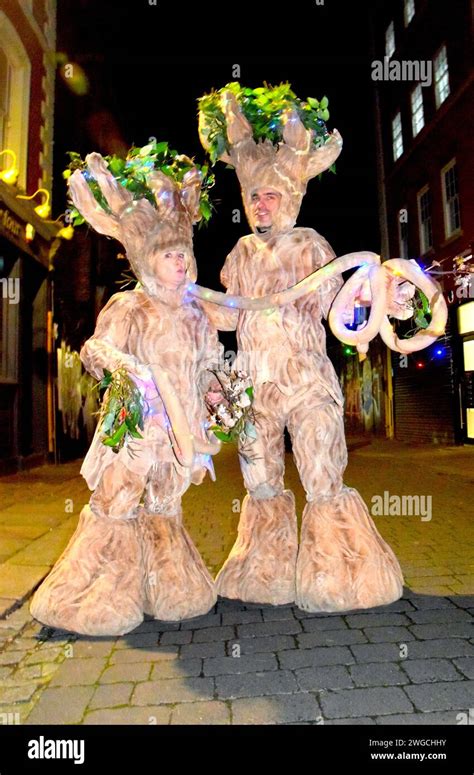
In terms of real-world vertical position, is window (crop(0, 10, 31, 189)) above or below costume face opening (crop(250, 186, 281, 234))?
above

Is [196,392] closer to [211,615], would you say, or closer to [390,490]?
[211,615]

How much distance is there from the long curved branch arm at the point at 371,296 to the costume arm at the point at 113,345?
52 cm

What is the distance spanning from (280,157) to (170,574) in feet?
7.98

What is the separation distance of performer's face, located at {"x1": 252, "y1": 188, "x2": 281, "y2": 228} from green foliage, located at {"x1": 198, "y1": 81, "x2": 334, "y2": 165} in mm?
342

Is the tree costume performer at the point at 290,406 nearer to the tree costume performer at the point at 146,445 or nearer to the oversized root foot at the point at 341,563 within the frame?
the oversized root foot at the point at 341,563

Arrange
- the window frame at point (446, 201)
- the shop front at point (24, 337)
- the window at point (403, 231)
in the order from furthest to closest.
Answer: the window at point (403, 231), the window frame at point (446, 201), the shop front at point (24, 337)

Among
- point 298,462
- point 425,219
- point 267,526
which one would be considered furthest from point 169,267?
point 425,219

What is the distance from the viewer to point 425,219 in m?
15.3

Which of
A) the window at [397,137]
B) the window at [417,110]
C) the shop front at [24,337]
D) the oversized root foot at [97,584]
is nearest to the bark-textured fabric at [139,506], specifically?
the oversized root foot at [97,584]

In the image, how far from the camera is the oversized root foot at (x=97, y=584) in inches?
111

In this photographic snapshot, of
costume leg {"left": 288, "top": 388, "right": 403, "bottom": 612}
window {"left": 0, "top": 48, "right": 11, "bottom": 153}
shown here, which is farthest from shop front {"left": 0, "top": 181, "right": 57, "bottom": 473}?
costume leg {"left": 288, "top": 388, "right": 403, "bottom": 612}

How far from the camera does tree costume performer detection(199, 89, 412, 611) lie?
2998 millimetres

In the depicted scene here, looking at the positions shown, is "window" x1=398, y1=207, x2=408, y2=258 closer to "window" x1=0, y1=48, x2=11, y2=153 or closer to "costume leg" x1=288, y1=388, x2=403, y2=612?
"window" x1=0, y1=48, x2=11, y2=153

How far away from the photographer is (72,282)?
1300 centimetres
